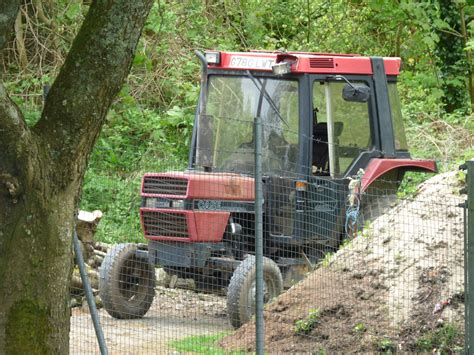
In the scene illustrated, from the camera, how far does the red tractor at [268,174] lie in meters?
10.4

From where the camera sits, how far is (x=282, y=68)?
35.1 feet

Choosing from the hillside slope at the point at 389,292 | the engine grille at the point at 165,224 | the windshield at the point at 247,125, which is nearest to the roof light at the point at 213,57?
the windshield at the point at 247,125

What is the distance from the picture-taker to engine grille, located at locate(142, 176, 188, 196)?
10367 millimetres

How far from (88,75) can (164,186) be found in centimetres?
469

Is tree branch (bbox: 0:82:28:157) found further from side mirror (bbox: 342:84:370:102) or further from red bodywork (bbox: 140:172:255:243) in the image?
side mirror (bbox: 342:84:370:102)

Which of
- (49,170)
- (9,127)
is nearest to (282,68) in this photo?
(49,170)

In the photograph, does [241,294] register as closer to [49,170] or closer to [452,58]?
[49,170]

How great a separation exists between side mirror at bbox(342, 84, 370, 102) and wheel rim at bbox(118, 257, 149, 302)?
2828 millimetres

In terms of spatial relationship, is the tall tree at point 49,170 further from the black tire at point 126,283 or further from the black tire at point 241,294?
the black tire at point 126,283

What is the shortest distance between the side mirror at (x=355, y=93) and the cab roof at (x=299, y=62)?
345 millimetres

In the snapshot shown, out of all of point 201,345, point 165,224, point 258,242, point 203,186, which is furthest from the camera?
point 165,224

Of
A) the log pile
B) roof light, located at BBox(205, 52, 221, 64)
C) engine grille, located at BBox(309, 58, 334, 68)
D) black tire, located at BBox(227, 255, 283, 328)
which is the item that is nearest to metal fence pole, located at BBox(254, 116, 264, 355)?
black tire, located at BBox(227, 255, 283, 328)

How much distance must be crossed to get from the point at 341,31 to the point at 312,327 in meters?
15.1

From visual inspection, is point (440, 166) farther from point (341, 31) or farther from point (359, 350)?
point (341, 31)
